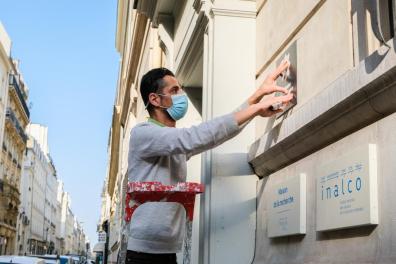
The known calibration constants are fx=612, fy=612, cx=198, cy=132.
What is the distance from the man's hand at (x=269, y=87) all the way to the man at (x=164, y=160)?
12 centimetres

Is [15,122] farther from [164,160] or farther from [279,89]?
[164,160]

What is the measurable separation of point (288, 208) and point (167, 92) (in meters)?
0.90

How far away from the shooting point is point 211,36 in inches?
Answer: 177

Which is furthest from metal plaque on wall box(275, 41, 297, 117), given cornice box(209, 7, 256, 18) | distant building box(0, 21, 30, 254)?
distant building box(0, 21, 30, 254)

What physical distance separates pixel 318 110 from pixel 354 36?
386 mm

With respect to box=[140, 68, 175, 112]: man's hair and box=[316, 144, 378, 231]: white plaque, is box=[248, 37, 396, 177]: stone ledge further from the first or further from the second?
box=[140, 68, 175, 112]: man's hair

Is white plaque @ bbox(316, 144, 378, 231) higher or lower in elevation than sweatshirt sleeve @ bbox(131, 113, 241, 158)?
lower

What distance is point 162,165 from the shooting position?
3.05 meters

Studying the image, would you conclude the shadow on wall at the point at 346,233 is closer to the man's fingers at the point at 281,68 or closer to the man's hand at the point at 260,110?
the man's hand at the point at 260,110

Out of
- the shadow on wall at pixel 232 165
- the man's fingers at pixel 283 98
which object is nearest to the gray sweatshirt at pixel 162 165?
the man's fingers at pixel 283 98

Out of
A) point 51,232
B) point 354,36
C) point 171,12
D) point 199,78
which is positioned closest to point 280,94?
point 354,36

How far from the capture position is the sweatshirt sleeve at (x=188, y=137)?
289 cm

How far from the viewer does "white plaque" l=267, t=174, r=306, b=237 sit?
10.2 ft

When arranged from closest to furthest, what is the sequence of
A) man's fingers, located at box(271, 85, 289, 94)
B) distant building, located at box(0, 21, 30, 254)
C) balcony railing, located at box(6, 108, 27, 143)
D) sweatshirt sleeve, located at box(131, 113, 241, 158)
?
sweatshirt sleeve, located at box(131, 113, 241, 158), man's fingers, located at box(271, 85, 289, 94), distant building, located at box(0, 21, 30, 254), balcony railing, located at box(6, 108, 27, 143)
